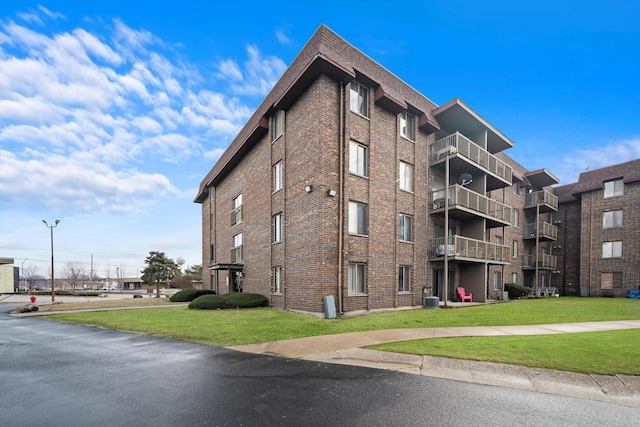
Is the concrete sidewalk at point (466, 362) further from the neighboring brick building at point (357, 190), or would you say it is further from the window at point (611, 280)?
the window at point (611, 280)

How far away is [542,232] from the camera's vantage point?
2973cm

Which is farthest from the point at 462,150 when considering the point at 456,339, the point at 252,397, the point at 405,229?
the point at 252,397

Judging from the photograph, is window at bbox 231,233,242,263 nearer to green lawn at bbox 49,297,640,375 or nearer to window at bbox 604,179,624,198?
green lawn at bbox 49,297,640,375

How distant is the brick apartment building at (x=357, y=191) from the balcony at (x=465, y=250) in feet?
0.21

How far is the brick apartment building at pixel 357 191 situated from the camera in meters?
13.9

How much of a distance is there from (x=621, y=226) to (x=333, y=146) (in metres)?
29.5

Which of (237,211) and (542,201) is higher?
(542,201)

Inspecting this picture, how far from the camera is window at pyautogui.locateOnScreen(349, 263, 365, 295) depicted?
1445 centimetres

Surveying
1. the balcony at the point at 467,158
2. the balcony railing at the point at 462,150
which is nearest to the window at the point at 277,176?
the balcony at the point at 467,158

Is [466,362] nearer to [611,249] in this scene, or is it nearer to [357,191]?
[357,191]

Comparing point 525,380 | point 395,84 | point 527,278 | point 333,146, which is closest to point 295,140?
point 333,146

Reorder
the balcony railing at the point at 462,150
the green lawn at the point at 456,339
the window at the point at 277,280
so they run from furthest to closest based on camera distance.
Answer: the balcony railing at the point at 462,150, the window at the point at 277,280, the green lawn at the point at 456,339

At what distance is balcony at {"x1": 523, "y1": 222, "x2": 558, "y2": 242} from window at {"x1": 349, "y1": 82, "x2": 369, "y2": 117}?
23.4 m

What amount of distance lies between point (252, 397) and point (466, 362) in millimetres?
4286
